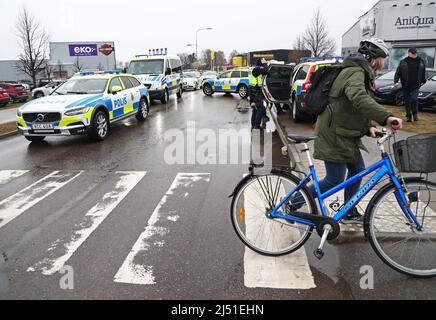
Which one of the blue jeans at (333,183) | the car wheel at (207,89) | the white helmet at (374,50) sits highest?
the white helmet at (374,50)

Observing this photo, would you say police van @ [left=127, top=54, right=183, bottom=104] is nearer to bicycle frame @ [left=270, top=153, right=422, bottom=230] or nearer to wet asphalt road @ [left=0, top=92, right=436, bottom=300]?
wet asphalt road @ [left=0, top=92, right=436, bottom=300]

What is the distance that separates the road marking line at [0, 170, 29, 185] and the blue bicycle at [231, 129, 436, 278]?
470cm

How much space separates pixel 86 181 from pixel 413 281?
4.92 m

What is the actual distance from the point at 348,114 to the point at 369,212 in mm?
889

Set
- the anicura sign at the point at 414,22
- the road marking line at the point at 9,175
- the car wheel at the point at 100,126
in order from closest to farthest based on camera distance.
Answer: the road marking line at the point at 9,175 → the car wheel at the point at 100,126 → the anicura sign at the point at 414,22

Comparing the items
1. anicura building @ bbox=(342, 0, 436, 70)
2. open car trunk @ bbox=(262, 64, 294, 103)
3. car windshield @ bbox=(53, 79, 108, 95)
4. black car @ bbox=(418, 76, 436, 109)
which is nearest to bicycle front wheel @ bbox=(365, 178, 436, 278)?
car windshield @ bbox=(53, 79, 108, 95)

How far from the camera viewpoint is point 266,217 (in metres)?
3.37

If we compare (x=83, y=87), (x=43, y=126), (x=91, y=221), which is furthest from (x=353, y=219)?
(x=83, y=87)

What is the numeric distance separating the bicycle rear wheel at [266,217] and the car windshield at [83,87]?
24.6ft

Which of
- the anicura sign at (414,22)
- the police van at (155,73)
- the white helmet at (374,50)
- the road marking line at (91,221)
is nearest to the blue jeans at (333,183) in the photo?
the white helmet at (374,50)

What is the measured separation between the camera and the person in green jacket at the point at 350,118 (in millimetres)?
2836

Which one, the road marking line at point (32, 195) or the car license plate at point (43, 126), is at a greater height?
the car license plate at point (43, 126)

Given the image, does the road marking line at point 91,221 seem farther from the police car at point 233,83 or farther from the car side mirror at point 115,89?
the police car at point 233,83
